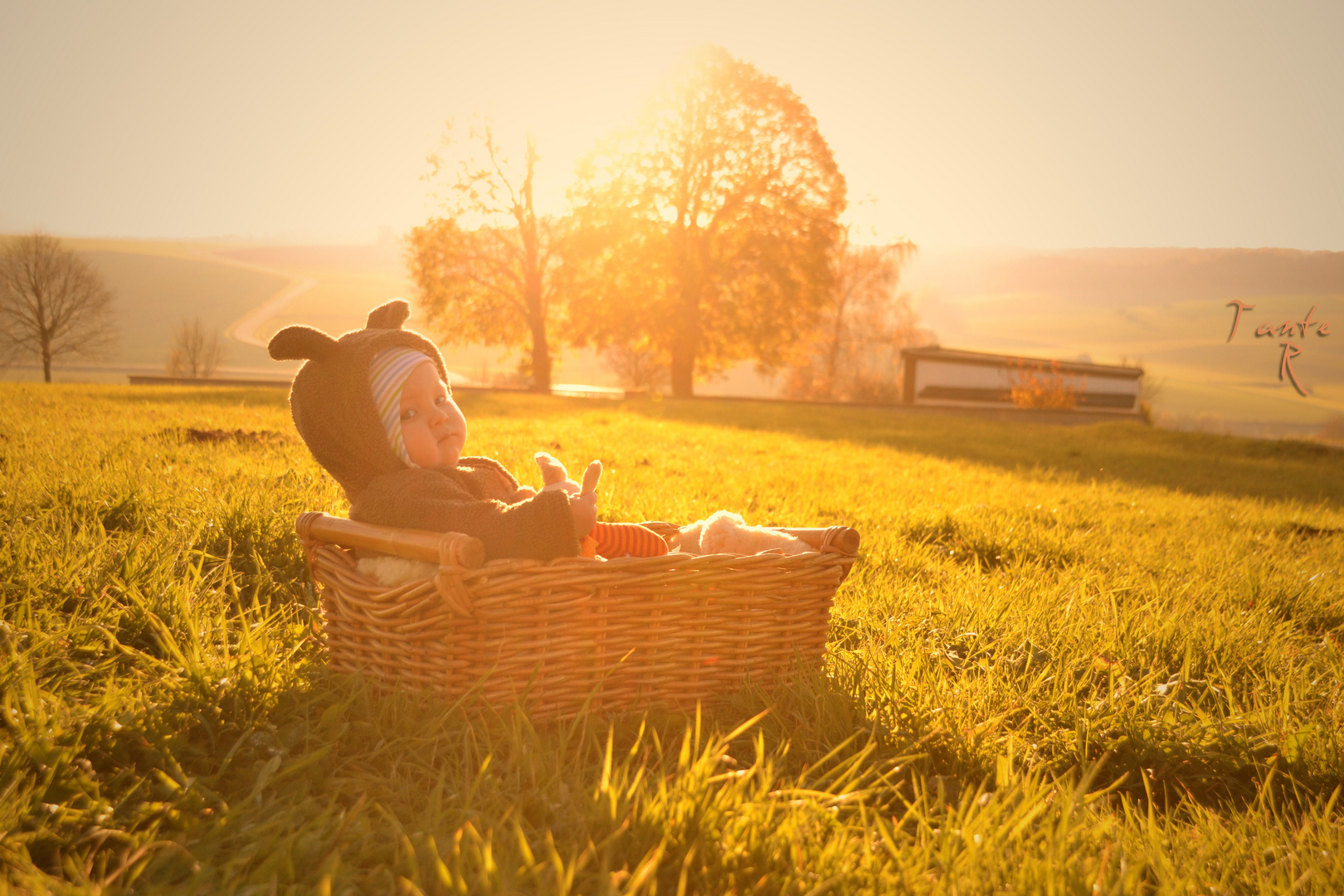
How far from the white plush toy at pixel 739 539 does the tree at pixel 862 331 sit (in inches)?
1208

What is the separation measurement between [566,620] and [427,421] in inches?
35.5

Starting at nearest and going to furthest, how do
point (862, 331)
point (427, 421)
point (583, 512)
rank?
point (583, 512), point (427, 421), point (862, 331)

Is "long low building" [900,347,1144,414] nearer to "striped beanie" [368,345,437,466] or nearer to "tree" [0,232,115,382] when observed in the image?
"striped beanie" [368,345,437,466]

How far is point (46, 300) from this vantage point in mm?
35156

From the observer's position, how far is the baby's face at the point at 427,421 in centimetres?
241

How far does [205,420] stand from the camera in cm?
816

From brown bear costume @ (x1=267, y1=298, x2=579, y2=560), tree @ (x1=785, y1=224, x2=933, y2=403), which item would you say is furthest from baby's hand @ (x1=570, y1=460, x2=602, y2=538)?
tree @ (x1=785, y1=224, x2=933, y2=403)

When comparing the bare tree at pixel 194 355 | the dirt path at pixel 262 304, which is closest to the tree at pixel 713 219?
the bare tree at pixel 194 355

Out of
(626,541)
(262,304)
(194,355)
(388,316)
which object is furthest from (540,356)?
(262,304)

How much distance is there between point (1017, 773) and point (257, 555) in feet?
9.53

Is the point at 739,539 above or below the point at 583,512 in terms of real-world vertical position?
below

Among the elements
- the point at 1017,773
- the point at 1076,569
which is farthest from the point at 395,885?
the point at 1076,569

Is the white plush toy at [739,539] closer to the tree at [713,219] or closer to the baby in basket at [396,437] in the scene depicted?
the baby in basket at [396,437]

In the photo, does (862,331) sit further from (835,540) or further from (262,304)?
(262,304)
